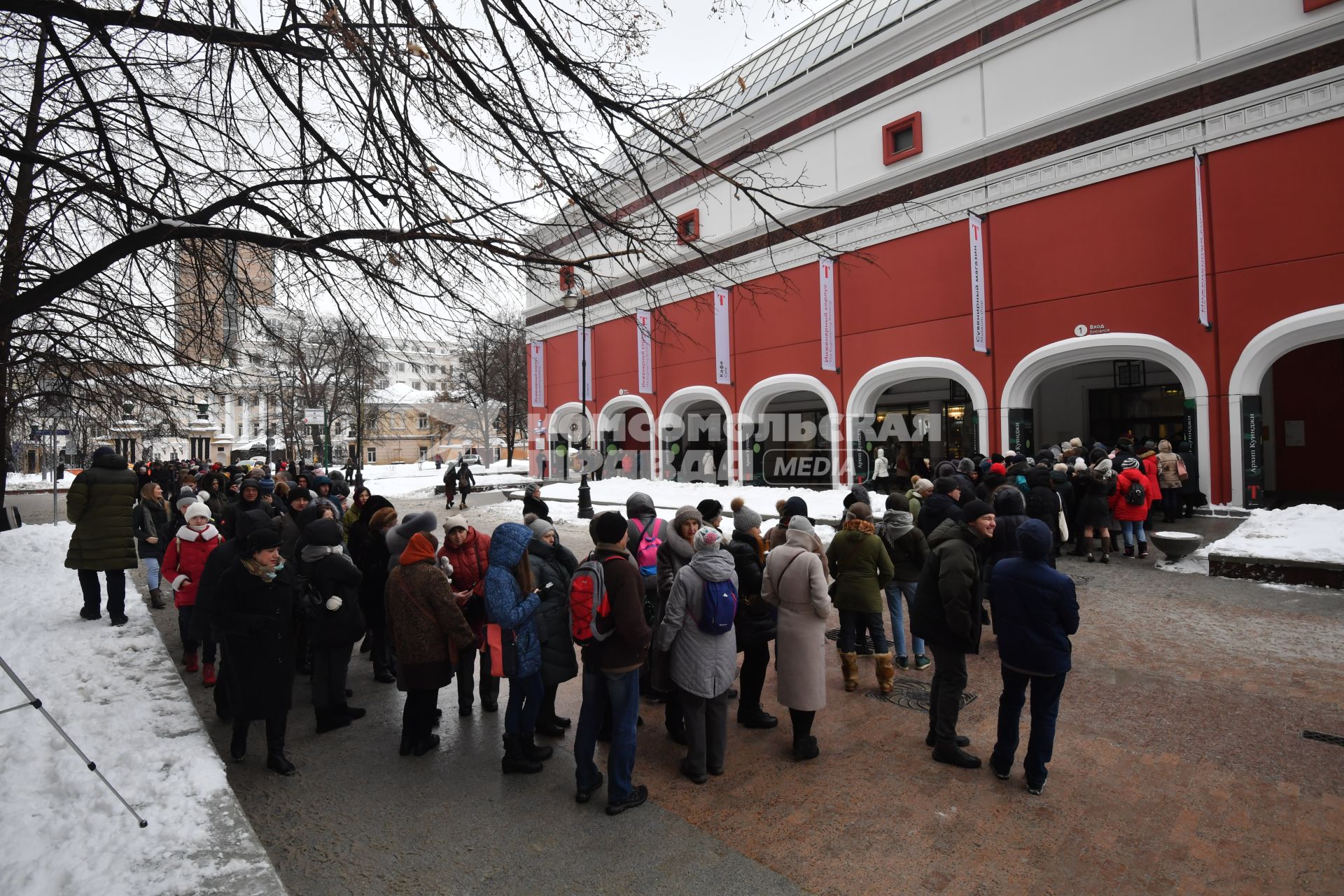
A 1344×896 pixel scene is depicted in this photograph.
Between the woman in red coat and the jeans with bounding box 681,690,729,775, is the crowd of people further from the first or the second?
the woman in red coat

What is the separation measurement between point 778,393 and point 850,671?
19.5m

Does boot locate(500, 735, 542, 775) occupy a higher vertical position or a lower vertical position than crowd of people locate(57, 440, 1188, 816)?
lower

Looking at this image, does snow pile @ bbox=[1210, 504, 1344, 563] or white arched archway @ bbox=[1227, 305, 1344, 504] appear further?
white arched archway @ bbox=[1227, 305, 1344, 504]

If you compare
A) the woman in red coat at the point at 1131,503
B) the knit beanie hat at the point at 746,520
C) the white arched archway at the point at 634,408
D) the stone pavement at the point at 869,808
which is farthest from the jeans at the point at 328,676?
the white arched archway at the point at 634,408

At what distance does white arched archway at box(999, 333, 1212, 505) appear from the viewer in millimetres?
14258

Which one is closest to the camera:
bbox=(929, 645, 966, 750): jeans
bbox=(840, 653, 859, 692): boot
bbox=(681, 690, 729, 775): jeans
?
bbox=(681, 690, 729, 775): jeans

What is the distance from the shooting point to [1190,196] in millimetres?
14156

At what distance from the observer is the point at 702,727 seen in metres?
4.14

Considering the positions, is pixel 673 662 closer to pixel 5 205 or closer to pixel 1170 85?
pixel 5 205

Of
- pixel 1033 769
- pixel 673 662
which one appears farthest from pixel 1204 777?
pixel 673 662

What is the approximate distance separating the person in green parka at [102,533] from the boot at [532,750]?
5434 mm

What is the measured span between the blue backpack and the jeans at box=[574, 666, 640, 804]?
0.52m

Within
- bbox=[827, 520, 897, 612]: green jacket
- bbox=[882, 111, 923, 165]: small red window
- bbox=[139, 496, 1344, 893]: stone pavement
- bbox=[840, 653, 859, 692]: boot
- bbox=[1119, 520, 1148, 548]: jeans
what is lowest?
bbox=[139, 496, 1344, 893]: stone pavement

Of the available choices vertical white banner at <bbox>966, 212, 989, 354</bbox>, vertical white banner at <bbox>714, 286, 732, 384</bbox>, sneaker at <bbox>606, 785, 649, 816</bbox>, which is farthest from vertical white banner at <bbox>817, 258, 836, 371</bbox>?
sneaker at <bbox>606, 785, 649, 816</bbox>
